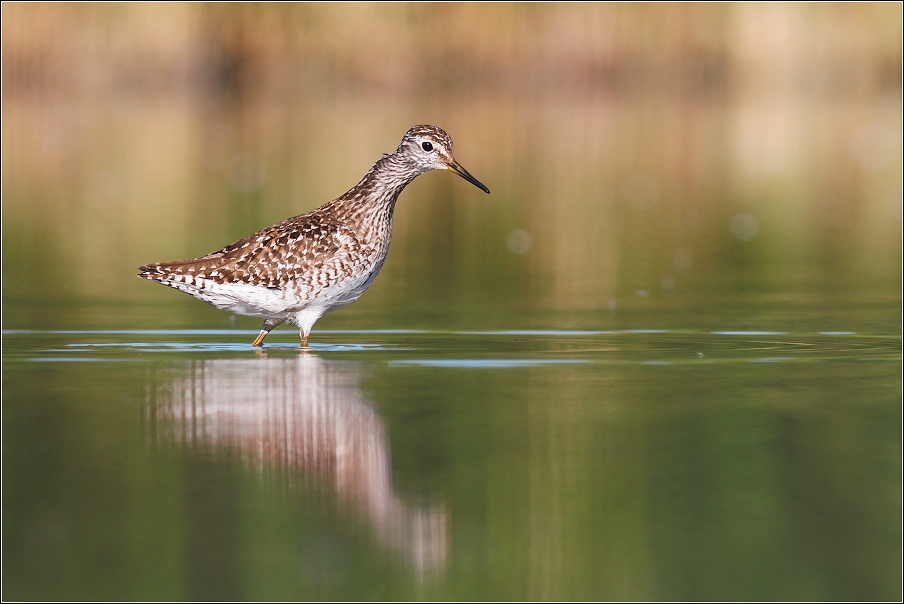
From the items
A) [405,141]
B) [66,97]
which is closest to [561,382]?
[405,141]

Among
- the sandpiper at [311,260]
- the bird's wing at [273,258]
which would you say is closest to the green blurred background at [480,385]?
the sandpiper at [311,260]

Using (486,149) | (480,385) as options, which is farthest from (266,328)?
(486,149)

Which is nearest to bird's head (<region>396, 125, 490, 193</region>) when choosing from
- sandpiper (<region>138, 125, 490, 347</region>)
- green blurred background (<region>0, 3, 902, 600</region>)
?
sandpiper (<region>138, 125, 490, 347</region>)

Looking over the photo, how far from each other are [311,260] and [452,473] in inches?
133

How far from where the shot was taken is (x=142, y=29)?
33.1 meters

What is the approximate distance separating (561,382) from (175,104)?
32891 millimetres

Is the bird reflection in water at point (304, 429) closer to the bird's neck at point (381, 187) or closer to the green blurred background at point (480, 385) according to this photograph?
the green blurred background at point (480, 385)

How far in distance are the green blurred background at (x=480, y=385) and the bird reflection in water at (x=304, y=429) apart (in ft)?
0.07

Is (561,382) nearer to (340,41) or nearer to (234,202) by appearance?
(234,202)

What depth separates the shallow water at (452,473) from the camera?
5.00 metres

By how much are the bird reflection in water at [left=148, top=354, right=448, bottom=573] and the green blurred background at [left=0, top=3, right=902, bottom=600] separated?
0.02 m

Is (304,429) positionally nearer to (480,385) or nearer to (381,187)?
(480,385)

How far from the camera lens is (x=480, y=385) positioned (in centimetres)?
812

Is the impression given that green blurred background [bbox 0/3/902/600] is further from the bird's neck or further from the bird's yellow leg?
the bird's neck
